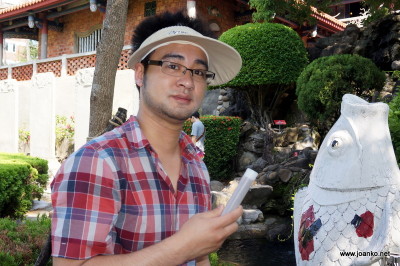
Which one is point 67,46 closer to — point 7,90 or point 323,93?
point 7,90

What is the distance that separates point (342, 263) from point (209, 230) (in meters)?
1.98

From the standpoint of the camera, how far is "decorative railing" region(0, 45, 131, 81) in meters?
13.7

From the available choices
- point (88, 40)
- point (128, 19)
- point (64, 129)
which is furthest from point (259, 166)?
point (88, 40)

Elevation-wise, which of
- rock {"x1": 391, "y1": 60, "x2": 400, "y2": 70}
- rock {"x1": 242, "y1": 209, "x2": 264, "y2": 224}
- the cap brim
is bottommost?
rock {"x1": 242, "y1": 209, "x2": 264, "y2": 224}

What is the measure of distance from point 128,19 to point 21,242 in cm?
1295

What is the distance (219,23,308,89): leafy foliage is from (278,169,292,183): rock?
4181mm

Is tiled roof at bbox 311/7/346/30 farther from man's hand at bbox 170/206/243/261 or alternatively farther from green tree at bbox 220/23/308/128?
man's hand at bbox 170/206/243/261

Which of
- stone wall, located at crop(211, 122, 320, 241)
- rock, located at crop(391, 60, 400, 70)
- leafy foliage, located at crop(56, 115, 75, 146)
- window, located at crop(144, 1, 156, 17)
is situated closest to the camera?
stone wall, located at crop(211, 122, 320, 241)

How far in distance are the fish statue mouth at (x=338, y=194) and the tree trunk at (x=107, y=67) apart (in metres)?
1.91

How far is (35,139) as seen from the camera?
13.8 metres

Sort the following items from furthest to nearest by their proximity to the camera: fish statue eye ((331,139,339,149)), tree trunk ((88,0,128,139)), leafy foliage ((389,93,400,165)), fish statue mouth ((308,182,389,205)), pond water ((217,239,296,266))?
pond water ((217,239,296,266)) < leafy foliage ((389,93,400,165)) < tree trunk ((88,0,128,139)) < fish statue eye ((331,139,339,149)) < fish statue mouth ((308,182,389,205))

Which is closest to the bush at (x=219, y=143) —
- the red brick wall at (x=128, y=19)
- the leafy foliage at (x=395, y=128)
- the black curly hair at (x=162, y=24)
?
the red brick wall at (x=128, y=19)

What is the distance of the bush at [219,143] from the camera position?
37.7 ft

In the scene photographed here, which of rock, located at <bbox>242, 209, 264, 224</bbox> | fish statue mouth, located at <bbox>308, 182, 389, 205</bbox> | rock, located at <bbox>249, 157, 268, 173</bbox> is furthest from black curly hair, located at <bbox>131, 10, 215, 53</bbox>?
rock, located at <bbox>249, 157, 268, 173</bbox>
